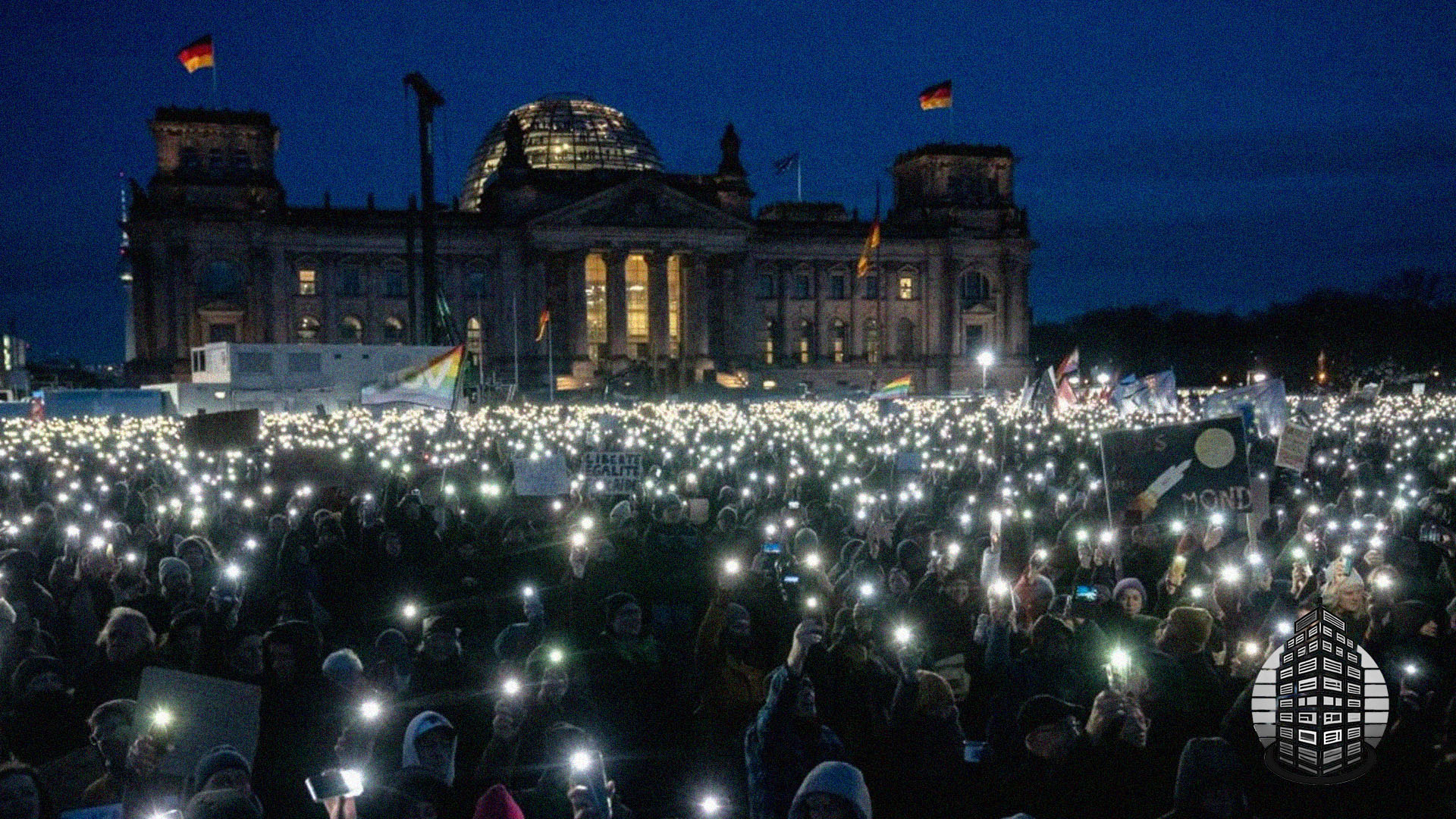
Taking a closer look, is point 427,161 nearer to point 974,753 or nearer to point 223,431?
point 223,431

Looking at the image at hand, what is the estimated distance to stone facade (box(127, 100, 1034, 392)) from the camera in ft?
230

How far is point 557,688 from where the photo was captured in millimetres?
6258

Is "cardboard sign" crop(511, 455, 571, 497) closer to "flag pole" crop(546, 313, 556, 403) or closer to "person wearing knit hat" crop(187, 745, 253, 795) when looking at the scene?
"person wearing knit hat" crop(187, 745, 253, 795)

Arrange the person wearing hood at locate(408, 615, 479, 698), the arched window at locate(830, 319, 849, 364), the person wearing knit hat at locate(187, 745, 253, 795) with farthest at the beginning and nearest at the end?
the arched window at locate(830, 319, 849, 364), the person wearing hood at locate(408, 615, 479, 698), the person wearing knit hat at locate(187, 745, 253, 795)

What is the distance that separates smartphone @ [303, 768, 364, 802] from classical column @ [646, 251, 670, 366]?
71737 mm

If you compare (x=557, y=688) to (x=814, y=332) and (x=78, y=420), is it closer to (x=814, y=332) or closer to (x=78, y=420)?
(x=78, y=420)

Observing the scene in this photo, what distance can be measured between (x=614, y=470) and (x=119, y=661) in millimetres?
8411

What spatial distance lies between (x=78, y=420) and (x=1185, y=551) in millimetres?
31860

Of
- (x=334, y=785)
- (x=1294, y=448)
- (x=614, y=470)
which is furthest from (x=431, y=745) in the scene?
(x=1294, y=448)

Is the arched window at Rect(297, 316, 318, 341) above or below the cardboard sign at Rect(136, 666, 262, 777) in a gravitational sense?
above

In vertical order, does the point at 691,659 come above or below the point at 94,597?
below

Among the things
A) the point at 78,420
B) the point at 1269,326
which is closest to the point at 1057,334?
the point at 1269,326

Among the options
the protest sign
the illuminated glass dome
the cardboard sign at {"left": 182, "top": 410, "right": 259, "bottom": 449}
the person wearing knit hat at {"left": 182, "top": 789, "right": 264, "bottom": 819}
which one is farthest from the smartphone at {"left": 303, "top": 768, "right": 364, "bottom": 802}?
the illuminated glass dome

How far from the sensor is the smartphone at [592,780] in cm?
492
